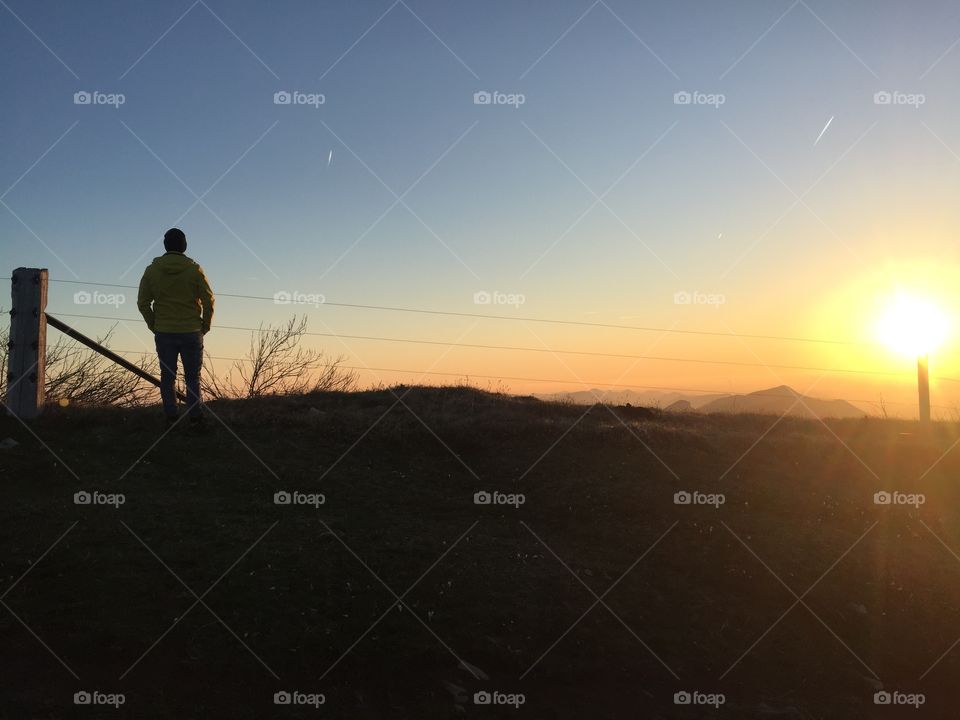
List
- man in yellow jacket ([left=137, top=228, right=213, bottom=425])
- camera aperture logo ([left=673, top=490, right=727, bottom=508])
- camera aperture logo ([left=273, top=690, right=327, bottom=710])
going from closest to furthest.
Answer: camera aperture logo ([left=273, top=690, right=327, bottom=710]) < camera aperture logo ([left=673, top=490, right=727, bottom=508]) < man in yellow jacket ([left=137, top=228, right=213, bottom=425])

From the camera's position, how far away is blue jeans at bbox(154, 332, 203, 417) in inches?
439

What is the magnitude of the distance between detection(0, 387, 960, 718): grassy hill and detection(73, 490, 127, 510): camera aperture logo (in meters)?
0.11

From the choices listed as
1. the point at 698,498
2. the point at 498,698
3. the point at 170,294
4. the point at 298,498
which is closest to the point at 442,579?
the point at 498,698

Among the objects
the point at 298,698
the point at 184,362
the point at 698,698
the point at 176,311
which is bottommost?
the point at 698,698

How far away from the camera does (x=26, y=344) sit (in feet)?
37.3

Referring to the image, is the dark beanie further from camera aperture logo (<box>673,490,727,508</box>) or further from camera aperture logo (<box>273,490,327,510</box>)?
camera aperture logo (<box>673,490,727,508</box>)

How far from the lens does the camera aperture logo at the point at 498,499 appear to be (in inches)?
388

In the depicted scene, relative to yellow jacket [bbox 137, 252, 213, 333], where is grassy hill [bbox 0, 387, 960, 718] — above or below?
below

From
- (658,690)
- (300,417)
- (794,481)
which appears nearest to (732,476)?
(794,481)

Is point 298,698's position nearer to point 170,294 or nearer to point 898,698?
point 898,698

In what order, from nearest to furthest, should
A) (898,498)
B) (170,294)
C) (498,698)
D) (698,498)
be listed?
(498,698) < (698,498) < (170,294) < (898,498)

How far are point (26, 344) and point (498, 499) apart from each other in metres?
7.22

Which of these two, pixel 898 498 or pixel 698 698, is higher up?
pixel 898 498

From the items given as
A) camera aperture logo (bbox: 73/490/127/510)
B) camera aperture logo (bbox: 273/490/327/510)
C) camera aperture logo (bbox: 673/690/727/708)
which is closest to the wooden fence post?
camera aperture logo (bbox: 73/490/127/510)
